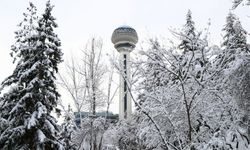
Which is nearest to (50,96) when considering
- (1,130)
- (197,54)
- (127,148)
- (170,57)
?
(1,130)

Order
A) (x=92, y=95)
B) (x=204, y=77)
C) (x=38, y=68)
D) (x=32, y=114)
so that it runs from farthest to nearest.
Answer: (x=92, y=95) < (x=38, y=68) < (x=32, y=114) < (x=204, y=77)

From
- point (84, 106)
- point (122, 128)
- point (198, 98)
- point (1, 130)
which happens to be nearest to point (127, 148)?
point (122, 128)

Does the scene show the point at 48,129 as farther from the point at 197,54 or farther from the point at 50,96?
the point at 197,54

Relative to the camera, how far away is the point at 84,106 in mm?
18516

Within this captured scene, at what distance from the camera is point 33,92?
11.9 meters

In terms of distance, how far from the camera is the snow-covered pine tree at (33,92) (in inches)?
452

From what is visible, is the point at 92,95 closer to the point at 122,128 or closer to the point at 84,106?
the point at 84,106

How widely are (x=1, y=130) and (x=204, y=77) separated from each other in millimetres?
8947

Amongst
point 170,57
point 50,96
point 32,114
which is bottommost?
point 32,114

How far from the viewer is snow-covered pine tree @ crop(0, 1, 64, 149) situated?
37.7ft

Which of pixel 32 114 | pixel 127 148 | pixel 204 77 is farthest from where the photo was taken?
pixel 127 148

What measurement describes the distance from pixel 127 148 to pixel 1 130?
15.9 metres

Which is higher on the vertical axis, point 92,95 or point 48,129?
point 92,95

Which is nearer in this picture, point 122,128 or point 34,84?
point 34,84
